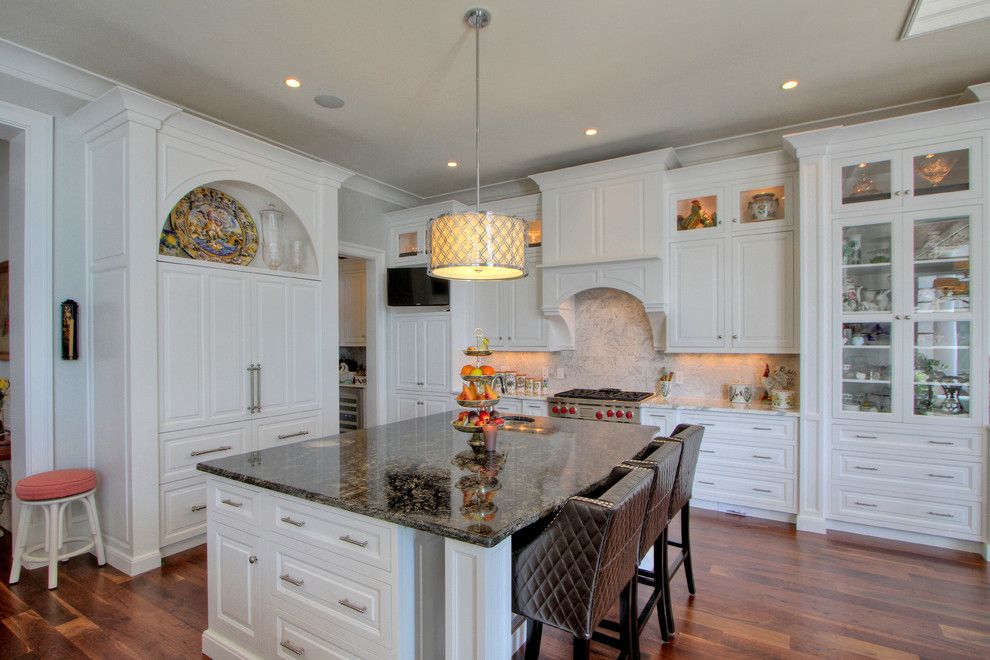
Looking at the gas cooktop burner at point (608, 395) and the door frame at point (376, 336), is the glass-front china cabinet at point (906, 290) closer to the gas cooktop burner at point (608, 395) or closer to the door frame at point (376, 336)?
the gas cooktop burner at point (608, 395)

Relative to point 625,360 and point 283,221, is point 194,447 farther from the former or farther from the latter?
point 625,360

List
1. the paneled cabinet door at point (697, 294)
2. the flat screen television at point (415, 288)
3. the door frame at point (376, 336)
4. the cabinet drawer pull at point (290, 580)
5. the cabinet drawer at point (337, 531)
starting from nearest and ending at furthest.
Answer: the cabinet drawer at point (337, 531), the cabinet drawer pull at point (290, 580), the paneled cabinet door at point (697, 294), the flat screen television at point (415, 288), the door frame at point (376, 336)

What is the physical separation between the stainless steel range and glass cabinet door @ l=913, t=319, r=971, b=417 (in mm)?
1820

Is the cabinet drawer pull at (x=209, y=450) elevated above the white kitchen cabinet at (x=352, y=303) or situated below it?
below

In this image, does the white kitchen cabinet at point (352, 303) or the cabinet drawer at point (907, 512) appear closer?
the cabinet drawer at point (907, 512)

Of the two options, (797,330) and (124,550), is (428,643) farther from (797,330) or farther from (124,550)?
(797,330)

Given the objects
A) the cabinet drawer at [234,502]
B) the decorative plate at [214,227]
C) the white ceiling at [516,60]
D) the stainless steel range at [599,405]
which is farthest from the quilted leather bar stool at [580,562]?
the decorative plate at [214,227]

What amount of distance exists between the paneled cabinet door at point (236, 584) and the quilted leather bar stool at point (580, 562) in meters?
1.06

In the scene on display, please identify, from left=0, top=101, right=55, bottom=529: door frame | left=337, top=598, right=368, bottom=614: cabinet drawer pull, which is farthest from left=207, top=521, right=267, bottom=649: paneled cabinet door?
left=0, top=101, right=55, bottom=529: door frame

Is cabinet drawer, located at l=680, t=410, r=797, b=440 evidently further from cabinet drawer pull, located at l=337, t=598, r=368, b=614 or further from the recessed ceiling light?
the recessed ceiling light

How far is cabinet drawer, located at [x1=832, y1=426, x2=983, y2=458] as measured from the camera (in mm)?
3072

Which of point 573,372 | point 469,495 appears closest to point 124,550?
point 469,495

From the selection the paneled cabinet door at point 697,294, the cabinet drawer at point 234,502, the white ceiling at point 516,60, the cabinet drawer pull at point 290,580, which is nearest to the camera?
the cabinet drawer pull at point 290,580

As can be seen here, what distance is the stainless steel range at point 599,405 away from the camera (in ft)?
13.1
